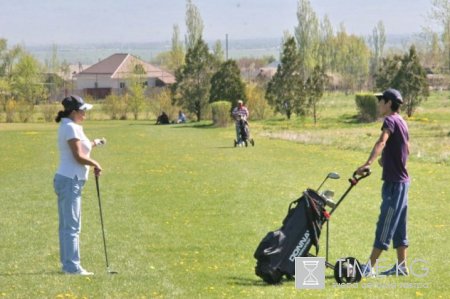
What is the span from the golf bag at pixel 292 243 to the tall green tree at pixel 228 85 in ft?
155

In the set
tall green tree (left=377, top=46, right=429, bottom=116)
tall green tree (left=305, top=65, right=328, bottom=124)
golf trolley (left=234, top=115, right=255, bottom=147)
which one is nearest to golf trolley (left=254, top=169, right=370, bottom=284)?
golf trolley (left=234, top=115, right=255, bottom=147)

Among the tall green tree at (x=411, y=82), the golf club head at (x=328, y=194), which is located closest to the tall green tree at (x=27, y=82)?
the tall green tree at (x=411, y=82)

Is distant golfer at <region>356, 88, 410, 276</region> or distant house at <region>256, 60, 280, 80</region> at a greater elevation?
distant house at <region>256, 60, 280, 80</region>

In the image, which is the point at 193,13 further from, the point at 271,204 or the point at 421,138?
the point at 271,204

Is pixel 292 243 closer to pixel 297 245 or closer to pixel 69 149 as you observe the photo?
pixel 297 245

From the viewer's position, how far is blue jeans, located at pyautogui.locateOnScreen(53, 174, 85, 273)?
34.5 ft

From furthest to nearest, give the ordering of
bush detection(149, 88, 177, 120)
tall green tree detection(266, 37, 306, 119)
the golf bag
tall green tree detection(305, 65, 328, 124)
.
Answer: bush detection(149, 88, 177, 120) < tall green tree detection(266, 37, 306, 119) < tall green tree detection(305, 65, 328, 124) < the golf bag

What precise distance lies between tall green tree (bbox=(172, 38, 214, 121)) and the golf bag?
2062 inches

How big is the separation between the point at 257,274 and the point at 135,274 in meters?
1.61

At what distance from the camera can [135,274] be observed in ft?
35.0

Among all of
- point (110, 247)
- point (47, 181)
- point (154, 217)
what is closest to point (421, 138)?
point (47, 181)

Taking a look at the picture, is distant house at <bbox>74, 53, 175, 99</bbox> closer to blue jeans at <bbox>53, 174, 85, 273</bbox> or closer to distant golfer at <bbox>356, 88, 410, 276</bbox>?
blue jeans at <bbox>53, 174, 85, 273</bbox>

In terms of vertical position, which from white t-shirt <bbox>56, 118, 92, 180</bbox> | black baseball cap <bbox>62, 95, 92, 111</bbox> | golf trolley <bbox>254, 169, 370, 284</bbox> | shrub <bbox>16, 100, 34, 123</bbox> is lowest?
shrub <bbox>16, 100, 34, 123</bbox>

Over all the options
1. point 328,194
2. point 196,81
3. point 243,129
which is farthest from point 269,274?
point 196,81
